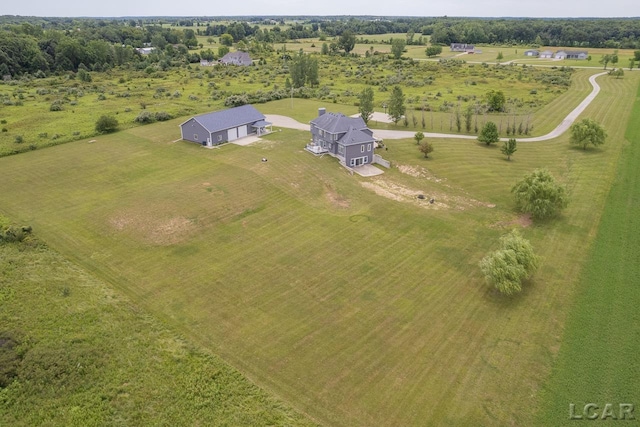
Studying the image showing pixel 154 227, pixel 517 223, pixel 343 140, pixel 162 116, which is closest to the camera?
pixel 154 227

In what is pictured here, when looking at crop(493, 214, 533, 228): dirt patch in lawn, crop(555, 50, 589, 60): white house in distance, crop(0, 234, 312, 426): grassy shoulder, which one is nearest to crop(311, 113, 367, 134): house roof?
crop(493, 214, 533, 228): dirt patch in lawn

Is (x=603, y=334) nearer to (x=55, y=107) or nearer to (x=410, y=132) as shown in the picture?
(x=410, y=132)

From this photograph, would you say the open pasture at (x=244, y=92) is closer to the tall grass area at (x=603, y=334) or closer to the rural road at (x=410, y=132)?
the rural road at (x=410, y=132)

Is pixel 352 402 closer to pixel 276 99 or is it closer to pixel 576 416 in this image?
pixel 576 416

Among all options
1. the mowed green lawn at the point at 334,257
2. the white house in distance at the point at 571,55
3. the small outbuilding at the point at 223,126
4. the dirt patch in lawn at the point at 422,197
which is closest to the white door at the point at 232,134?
the small outbuilding at the point at 223,126

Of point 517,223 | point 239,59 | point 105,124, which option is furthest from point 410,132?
point 239,59

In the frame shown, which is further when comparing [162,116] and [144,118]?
[162,116]

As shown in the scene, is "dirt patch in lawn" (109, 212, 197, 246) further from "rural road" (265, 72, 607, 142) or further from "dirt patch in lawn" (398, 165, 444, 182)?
"rural road" (265, 72, 607, 142)
